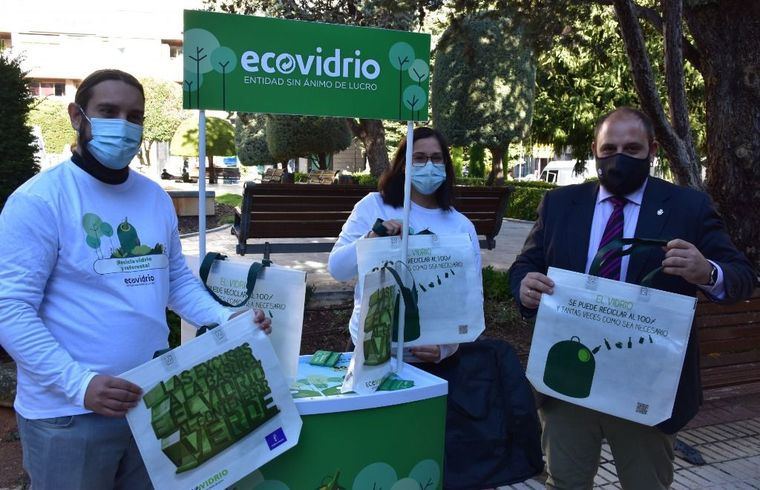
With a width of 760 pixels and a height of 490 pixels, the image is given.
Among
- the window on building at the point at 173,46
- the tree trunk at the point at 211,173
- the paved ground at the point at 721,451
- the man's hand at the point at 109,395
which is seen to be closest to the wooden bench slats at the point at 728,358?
the paved ground at the point at 721,451

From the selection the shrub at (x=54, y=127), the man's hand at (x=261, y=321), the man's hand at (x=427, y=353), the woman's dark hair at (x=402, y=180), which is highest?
the shrub at (x=54, y=127)

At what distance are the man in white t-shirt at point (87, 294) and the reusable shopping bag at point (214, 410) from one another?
7 centimetres

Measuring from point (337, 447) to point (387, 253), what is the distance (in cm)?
67

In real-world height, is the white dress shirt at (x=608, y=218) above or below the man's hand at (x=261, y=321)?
above

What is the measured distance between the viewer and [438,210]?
9.46 feet

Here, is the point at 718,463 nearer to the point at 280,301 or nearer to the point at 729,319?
the point at 729,319

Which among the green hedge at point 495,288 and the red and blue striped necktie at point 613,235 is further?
the green hedge at point 495,288

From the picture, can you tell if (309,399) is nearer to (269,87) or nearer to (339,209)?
(269,87)

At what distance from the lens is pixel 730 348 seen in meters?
4.78

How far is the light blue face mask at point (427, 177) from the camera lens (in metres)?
2.76

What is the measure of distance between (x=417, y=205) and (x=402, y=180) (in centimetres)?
13

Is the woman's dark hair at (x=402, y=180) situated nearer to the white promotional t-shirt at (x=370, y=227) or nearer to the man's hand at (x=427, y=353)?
the white promotional t-shirt at (x=370, y=227)

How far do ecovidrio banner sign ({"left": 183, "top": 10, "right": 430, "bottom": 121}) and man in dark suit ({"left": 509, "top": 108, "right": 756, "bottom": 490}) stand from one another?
697mm

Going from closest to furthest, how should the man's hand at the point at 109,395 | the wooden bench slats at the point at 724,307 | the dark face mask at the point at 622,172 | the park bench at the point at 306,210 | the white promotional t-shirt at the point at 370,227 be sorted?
the man's hand at the point at 109,395
the dark face mask at the point at 622,172
the white promotional t-shirt at the point at 370,227
the wooden bench slats at the point at 724,307
the park bench at the point at 306,210
